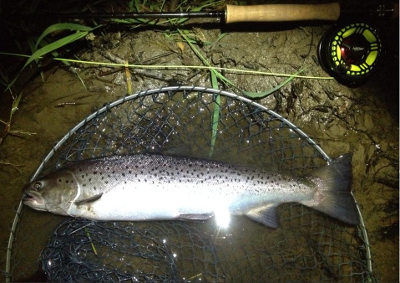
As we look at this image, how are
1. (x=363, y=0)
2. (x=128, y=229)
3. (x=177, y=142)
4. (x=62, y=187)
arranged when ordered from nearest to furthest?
(x=62, y=187) → (x=128, y=229) → (x=177, y=142) → (x=363, y=0)

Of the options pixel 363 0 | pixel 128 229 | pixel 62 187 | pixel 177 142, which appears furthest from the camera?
pixel 363 0

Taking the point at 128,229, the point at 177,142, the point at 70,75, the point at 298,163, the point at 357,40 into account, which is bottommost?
the point at 128,229

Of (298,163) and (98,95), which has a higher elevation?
(98,95)

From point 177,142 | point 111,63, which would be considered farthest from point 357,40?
point 111,63

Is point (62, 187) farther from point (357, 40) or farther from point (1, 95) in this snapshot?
point (357, 40)

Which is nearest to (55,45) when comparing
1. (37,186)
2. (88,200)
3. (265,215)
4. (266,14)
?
(37,186)

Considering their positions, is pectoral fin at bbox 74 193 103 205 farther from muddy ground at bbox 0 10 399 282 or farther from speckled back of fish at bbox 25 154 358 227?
muddy ground at bbox 0 10 399 282

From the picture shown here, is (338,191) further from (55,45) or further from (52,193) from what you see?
(55,45)
